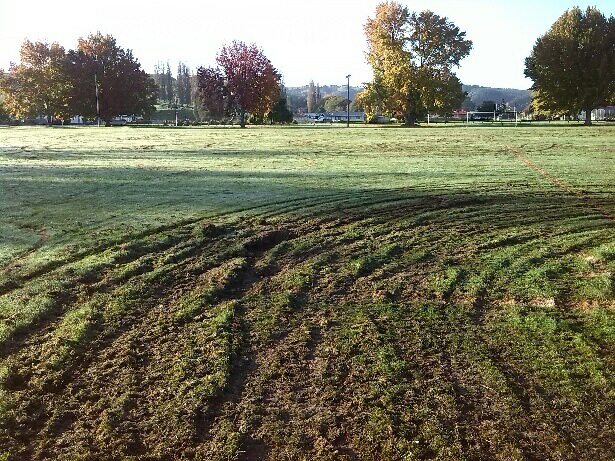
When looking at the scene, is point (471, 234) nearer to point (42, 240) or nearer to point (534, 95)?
point (42, 240)

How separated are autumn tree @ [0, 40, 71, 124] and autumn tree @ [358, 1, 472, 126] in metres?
31.7

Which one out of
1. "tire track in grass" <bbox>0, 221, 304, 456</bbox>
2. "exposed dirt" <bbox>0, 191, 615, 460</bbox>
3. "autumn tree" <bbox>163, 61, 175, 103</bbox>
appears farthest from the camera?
"autumn tree" <bbox>163, 61, 175, 103</bbox>

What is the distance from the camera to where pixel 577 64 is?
4784 cm

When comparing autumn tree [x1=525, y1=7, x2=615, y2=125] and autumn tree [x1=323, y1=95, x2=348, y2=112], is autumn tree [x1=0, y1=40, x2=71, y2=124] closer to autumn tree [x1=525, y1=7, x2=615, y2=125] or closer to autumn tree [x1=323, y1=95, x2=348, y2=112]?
autumn tree [x1=525, y1=7, x2=615, y2=125]

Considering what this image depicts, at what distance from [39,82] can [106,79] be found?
6.64 meters

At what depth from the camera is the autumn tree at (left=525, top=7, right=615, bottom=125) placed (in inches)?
1863

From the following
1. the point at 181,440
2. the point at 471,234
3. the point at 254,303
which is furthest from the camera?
the point at 471,234

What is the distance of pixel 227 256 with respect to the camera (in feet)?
20.0

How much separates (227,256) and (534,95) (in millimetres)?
55566

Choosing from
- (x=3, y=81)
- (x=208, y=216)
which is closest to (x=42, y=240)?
(x=208, y=216)

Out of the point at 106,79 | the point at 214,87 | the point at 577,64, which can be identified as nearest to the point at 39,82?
the point at 106,79

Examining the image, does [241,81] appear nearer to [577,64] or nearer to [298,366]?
[577,64]

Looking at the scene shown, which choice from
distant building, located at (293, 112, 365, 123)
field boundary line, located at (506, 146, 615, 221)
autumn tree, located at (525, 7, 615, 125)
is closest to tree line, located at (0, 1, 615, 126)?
autumn tree, located at (525, 7, 615, 125)

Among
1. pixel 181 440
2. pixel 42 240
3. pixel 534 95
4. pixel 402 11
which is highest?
pixel 402 11
